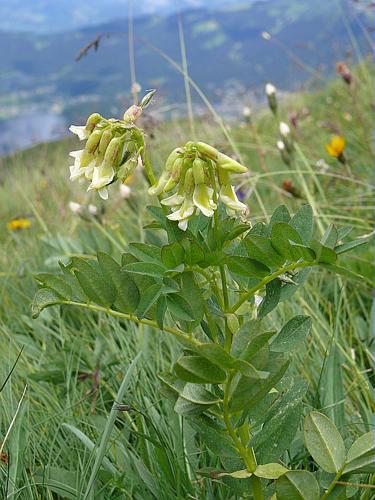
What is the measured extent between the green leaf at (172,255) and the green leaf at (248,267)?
0.15 feet

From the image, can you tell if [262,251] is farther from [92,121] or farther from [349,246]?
[92,121]

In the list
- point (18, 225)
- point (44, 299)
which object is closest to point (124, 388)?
point (44, 299)

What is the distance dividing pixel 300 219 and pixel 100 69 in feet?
137

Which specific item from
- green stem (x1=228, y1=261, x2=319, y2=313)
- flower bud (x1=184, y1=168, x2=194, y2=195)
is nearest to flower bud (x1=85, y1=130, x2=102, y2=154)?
flower bud (x1=184, y1=168, x2=194, y2=195)

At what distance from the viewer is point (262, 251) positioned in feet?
2.09

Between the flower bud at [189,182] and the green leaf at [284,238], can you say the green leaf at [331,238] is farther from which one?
the flower bud at [189,182]

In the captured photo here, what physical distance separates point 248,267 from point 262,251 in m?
0.02

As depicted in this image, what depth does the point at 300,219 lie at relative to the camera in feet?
2.24

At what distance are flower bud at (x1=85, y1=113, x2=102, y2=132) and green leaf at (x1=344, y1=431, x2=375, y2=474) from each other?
42cm

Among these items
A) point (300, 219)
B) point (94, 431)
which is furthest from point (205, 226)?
point (94, 431)

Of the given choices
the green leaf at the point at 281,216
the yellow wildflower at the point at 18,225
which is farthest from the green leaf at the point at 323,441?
the yellow wildflower at the point at 18,225

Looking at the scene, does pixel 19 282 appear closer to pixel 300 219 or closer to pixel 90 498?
pixel 90 498

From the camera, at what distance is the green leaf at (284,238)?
2.04 feet

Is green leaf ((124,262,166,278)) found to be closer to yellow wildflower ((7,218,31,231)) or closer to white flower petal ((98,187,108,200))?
white flower petal ((98,187,108,200))
